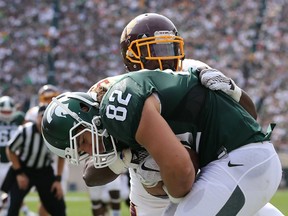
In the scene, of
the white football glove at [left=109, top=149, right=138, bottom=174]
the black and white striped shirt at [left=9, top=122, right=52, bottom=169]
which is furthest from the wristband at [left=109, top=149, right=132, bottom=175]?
the black and white striped shirt at [left=9, top=122, right=52, bottom=169]

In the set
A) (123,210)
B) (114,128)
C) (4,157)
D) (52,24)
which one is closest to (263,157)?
(114,128)

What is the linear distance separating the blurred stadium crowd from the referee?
5.95 metres

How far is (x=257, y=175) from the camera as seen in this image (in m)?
3.09

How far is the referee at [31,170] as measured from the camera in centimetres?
767

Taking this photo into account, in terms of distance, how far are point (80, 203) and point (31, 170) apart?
4.95 m

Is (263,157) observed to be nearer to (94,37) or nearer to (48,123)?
(48,123)

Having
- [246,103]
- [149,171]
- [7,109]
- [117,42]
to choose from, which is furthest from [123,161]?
[117,42]

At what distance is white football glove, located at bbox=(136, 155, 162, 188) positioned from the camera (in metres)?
3.18

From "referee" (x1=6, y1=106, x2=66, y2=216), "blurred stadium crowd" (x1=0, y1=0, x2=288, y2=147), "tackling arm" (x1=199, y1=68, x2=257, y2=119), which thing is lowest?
"blurred stadium crowd" (x1=0, y1=0, x2=288, y2=147)

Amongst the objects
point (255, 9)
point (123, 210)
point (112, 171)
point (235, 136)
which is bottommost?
point (123, 210)

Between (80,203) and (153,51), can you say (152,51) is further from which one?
(80,203)

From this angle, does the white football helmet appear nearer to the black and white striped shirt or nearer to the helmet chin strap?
the black and white striped shirt

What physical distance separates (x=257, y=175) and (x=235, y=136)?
7.4 inches

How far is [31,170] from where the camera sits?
313 inches
